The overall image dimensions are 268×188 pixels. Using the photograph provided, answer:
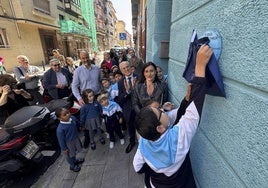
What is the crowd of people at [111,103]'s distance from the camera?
3.73 feet

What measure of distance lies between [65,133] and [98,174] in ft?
2.93

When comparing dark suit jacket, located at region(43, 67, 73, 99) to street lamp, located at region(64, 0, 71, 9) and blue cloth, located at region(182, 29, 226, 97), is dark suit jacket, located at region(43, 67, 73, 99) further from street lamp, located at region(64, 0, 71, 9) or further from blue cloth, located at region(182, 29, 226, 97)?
street lamp, located at region(64, 0, 71, 9)

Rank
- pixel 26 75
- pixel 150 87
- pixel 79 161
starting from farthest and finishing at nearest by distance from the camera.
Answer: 1. pixel 26 75
2. pixel 79 161
3. pixel 150 87

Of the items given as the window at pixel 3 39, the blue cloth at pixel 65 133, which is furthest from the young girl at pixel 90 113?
the window at pixel 3 39

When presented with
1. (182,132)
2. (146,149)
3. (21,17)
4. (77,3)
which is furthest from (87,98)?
(77,3)

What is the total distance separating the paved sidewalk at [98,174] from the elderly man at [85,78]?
1.89 feet

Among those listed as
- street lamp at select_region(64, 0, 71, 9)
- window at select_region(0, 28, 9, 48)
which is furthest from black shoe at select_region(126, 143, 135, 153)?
street lamp at select_region(64, 0, 71, 9)

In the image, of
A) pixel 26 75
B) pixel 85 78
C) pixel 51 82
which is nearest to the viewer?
pixel 85 78

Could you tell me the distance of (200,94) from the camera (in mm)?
1030

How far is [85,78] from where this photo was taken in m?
3.23

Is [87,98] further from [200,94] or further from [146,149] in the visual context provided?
[200,94]

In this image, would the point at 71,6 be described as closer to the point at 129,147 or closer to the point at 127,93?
the point at 127,93

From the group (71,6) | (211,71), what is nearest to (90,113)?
(211,71)

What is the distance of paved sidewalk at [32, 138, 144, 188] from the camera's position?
236 cm
